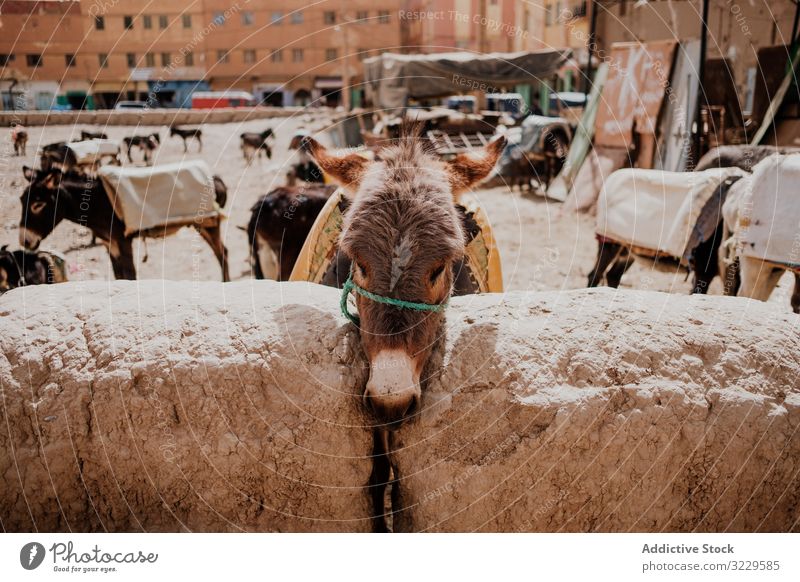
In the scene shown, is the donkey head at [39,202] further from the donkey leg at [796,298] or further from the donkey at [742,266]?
the donkey leg at [796,298]

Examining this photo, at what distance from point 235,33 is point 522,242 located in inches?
634

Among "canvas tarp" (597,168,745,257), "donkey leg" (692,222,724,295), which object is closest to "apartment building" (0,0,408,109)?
"canvas tarp" (597,168,745,257)

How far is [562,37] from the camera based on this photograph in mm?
30281

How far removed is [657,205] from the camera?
23.5 feet

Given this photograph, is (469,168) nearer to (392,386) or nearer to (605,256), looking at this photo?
(392,386)

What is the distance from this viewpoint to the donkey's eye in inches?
103

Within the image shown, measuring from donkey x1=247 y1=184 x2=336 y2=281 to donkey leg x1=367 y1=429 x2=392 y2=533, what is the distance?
18.0ft

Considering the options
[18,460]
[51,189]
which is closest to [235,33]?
[51,189]

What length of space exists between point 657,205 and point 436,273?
5.61m

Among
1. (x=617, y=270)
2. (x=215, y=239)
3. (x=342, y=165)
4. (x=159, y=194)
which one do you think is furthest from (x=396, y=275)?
(x=215, y=239)

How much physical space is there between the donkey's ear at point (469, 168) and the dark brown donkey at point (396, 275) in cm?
28

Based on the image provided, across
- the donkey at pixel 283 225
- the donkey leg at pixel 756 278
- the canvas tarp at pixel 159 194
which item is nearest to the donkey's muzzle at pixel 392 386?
the donkey leg at pixel 756 278
